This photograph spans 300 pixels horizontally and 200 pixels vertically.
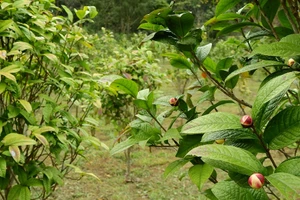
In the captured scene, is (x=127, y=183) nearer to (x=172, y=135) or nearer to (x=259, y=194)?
(x=172, y=135)

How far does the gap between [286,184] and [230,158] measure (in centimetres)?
8

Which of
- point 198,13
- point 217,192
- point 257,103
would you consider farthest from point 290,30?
point 198,13

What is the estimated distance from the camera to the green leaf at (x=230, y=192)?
0.52 m

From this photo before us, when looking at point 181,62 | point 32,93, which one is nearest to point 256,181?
point 181,62

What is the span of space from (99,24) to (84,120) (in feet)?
56.2

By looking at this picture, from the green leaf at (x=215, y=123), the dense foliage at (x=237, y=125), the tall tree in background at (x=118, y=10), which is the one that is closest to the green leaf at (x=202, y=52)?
the dense foliage at (x=237, y=125)

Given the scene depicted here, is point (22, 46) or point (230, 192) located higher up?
point (230, 192)

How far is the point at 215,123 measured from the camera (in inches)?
21.5

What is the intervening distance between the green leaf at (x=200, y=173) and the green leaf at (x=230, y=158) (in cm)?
20

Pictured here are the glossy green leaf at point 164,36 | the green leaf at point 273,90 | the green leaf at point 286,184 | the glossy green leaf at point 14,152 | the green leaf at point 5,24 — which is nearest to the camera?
the green leaf at point 286,184

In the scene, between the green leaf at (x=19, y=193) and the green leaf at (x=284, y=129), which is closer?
the green leaf at (x=284, y=129)

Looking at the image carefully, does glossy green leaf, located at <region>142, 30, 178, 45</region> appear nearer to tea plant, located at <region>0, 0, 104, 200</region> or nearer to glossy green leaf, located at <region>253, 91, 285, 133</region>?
glossy green leaf, located at <region>253, 91, 285, 133</region>

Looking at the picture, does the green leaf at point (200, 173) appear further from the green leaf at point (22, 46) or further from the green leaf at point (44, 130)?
the green leaf at point (22, 46)

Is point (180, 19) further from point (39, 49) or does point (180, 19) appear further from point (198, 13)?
point (198, 13)
